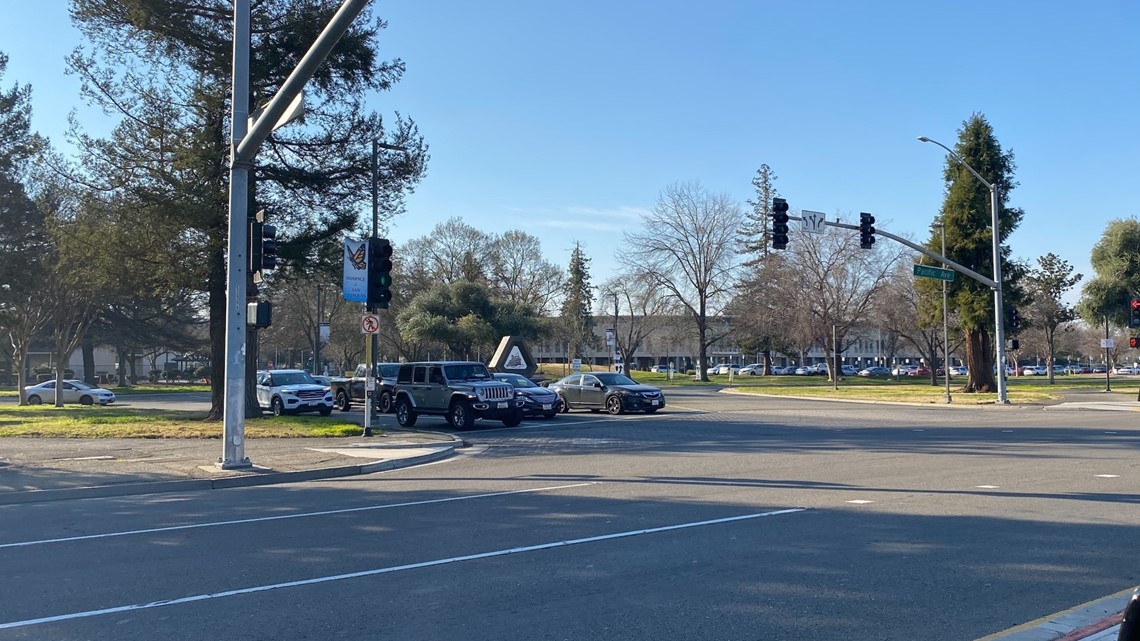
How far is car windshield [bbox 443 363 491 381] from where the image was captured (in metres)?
25.4

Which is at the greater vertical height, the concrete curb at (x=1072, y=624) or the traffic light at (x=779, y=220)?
the traffic light at (x=779, y=220)

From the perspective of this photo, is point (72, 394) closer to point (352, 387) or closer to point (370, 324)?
point (352, 387)

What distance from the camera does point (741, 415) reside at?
1232 inches

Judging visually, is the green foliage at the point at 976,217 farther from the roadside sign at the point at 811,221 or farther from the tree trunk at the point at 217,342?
the tree trunk at the point at 217,342

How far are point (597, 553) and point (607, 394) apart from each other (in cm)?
2372

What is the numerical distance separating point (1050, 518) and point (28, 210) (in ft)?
124

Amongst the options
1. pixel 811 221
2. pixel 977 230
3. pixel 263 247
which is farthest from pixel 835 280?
pixel 263 247

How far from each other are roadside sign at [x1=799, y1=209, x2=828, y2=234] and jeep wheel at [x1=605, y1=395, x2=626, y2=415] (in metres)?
8.64

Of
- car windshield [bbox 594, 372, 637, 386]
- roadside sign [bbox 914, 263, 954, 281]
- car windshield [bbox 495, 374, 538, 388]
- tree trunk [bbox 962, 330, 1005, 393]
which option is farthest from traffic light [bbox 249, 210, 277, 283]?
tree trunk [bbox 962, 330, 1005, 393]

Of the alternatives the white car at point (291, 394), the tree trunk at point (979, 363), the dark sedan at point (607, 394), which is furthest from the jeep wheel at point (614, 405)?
the tree trunk at point (979, 363)

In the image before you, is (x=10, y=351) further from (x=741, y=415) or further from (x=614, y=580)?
(x=614, y=580)

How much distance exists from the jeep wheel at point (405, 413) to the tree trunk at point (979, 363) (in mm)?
36021

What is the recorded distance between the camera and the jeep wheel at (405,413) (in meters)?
25.9

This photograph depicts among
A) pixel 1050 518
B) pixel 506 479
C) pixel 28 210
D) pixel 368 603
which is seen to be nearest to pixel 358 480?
pixel 506 479
